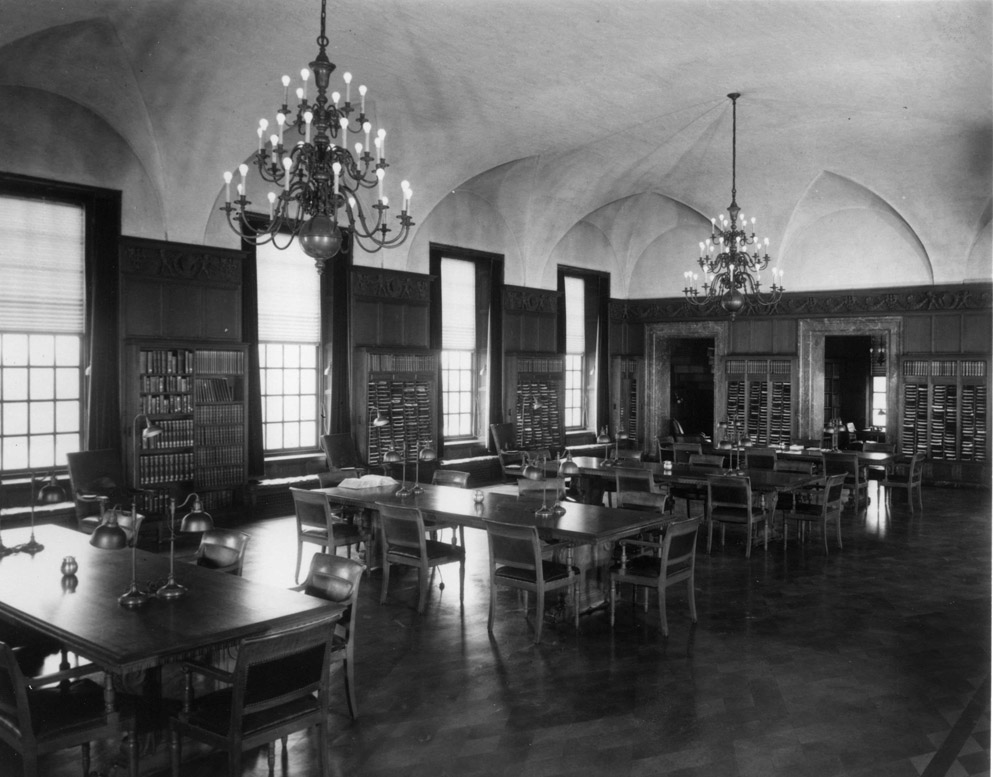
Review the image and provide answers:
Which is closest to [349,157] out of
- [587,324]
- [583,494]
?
[583,494]

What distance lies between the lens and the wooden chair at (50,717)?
322 cm

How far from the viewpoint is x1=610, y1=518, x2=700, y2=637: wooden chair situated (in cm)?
588

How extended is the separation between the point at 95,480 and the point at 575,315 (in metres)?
9.80

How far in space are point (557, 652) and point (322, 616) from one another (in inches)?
82.1

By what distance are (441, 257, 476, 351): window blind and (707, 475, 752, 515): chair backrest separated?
235 inches

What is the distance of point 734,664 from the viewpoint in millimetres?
5324

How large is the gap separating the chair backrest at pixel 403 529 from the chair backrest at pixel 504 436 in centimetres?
663

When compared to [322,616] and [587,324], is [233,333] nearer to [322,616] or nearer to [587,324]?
[322,616]

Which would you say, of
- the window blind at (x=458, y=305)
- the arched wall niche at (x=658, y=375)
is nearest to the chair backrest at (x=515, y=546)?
the window blind at (x=458, y=305)

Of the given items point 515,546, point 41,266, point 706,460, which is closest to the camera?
point 515,546

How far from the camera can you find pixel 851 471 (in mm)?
11594

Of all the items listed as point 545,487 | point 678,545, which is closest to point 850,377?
point 545,487

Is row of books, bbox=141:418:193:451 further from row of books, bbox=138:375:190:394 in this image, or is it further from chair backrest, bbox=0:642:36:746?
chair backrest, bbox=0:642:36:746

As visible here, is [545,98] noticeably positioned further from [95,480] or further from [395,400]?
[95,480]
